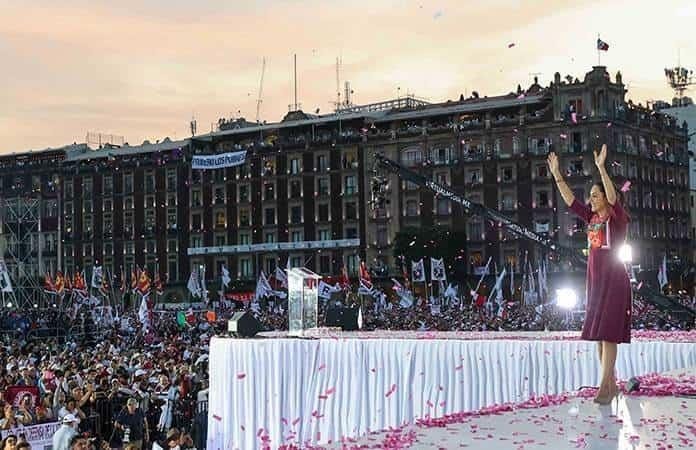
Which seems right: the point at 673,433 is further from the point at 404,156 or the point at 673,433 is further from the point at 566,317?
the point at 404,156

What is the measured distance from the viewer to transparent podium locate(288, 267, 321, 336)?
1941 cm

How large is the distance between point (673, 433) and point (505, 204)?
7246 cm

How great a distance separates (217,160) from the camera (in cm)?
8531

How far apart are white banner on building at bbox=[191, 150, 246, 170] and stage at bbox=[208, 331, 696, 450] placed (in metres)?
65.5

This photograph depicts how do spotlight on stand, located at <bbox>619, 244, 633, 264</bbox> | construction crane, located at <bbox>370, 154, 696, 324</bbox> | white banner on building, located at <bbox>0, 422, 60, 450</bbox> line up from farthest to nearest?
construction crane, located at <bbox>370, 154, 696, 324</bbox>, white banner on building, located at <bbox>0, 422, 60, 450</bbox>, spotlight on stand, located at <bbox>619, 244, 633, 264</bbox>

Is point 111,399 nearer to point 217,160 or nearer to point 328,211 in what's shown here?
point 217,160

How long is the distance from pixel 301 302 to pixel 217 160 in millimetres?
67064

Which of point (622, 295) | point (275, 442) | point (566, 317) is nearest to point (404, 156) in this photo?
point (566, 317)

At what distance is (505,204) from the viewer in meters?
79.2

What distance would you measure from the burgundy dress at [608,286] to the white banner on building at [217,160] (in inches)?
2875

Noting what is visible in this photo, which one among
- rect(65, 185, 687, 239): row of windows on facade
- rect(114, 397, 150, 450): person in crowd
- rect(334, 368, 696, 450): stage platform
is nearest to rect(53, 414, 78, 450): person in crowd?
rect(114, 397, 150, 450): person in crowd

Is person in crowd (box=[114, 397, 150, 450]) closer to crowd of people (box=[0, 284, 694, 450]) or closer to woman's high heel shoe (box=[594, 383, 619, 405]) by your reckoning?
crowd of people (box=[0, 284, 694, 450])

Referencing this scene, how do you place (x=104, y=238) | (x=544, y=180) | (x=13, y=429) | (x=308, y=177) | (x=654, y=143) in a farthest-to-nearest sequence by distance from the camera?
(x=104, y=238)
(x=308, y=177)
(x=654, y=143)
(x=544, y=180)
(x=13, y=429)

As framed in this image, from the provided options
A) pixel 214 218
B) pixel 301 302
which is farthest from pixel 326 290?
pixel 214 218
